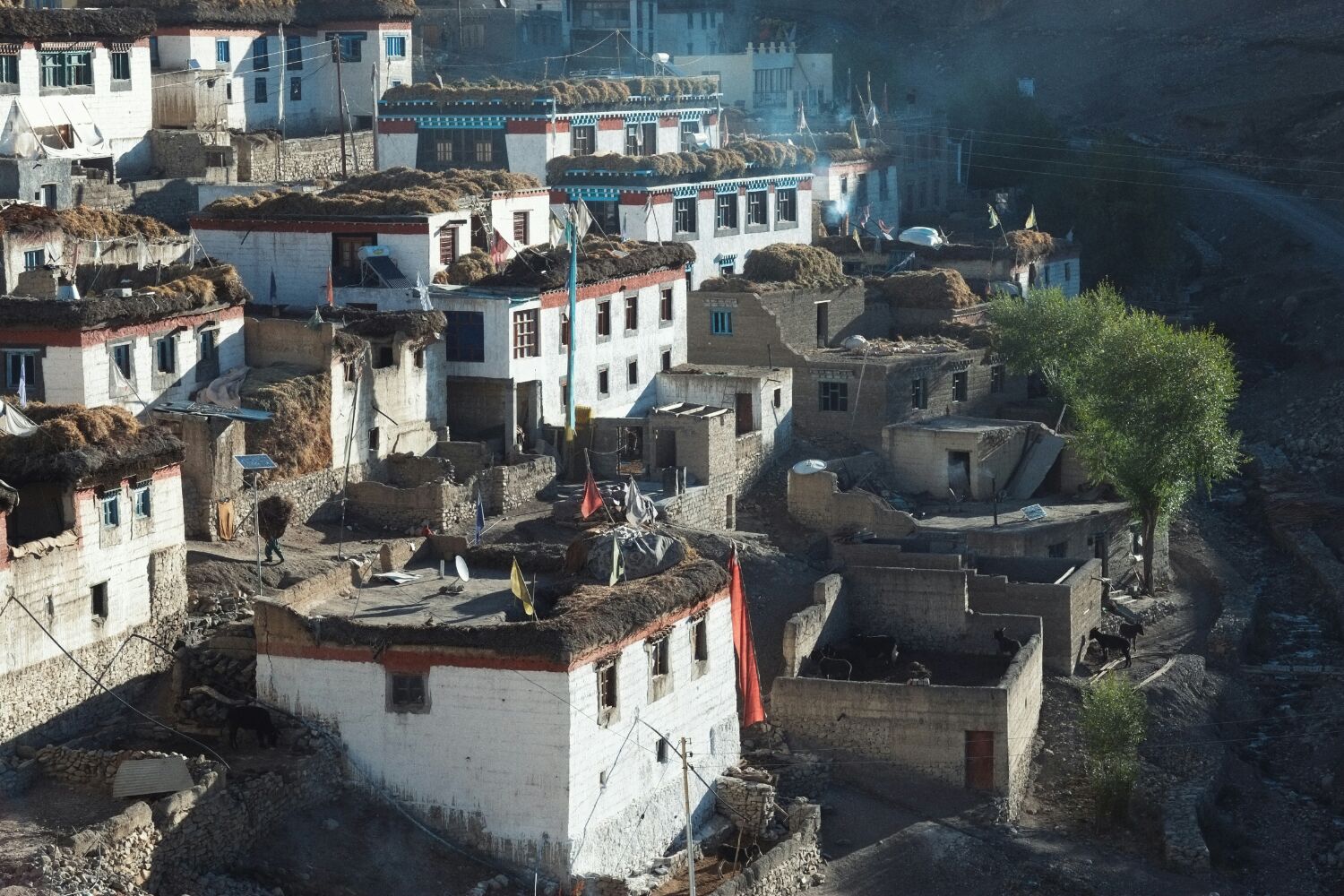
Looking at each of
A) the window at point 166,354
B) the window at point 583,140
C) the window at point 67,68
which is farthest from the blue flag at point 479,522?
the window at point 583,140

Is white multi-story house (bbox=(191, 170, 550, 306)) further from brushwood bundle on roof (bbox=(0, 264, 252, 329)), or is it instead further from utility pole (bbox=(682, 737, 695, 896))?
utility pole (bbox=(682, 737, 695, 896))

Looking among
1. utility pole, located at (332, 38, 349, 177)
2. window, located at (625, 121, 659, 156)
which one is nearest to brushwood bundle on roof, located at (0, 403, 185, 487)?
utility pole, located at (332, 38, 349, 177)

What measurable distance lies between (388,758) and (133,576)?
5.14m

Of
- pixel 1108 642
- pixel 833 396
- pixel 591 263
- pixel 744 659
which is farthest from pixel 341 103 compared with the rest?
pixel 744 659

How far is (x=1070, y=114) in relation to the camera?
115m

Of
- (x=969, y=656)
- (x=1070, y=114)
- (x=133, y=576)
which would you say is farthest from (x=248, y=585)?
(x=1070, y=114)

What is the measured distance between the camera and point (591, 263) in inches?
2237

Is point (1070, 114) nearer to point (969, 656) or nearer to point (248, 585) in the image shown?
point (969, 656)

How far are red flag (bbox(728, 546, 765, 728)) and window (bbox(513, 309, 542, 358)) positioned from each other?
12.4 meters

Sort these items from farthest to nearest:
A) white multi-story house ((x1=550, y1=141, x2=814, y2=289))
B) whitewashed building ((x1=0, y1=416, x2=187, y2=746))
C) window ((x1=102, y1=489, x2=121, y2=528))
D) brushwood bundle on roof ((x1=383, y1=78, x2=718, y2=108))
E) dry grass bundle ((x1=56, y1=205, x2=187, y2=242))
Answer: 1. brushwood bundle on roof ((x1=383, y1=78, x2=718, y2=108))
2. white multi-story house ((x1=550, y1=141, x2=814, y2=289))
3. dry grass bundle ((x1=56, y1=205, x2=187, y2=242))
4. window ((x1=102, y1=489, x2=121, y2=528))
5. whitewashed building ((x1=0, y1=416, x2=187, y2=746))

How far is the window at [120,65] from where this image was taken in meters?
65.2

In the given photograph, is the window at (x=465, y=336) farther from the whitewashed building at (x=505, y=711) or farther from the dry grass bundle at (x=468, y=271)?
the whitewashed building at (x=505, y=711)

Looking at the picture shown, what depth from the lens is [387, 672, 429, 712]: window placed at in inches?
1422

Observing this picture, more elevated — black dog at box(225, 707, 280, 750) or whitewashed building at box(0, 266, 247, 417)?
whitewashed building at box(0, 266, 247, 417)
